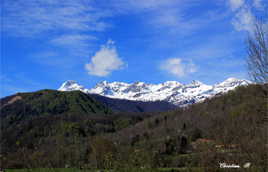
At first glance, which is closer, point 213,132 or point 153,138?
point 213,132

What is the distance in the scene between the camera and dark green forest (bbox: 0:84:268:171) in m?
13.3

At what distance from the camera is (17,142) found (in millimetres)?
103625

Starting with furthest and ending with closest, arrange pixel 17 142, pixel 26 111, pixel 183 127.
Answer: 1. pixel 26 111
2. pixel 17 142
3. pixel 183 127

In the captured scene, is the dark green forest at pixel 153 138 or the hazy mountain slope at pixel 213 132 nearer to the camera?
the hazy mountain slope at pixel 213 132

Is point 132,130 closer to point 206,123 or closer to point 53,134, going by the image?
point 53,134

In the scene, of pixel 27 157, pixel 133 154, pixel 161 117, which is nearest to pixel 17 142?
pixel 161 117

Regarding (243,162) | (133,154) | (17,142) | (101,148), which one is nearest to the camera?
(243,162)

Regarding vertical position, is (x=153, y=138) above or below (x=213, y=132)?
above

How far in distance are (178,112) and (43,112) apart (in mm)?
115505

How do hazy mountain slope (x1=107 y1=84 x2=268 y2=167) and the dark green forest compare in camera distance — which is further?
the dark green forest

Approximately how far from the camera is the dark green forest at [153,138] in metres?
13.3

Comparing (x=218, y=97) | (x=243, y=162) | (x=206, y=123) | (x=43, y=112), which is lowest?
(x=243, y=162)

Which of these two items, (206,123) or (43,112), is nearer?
(206,123)

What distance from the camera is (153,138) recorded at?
86312 millimetres
